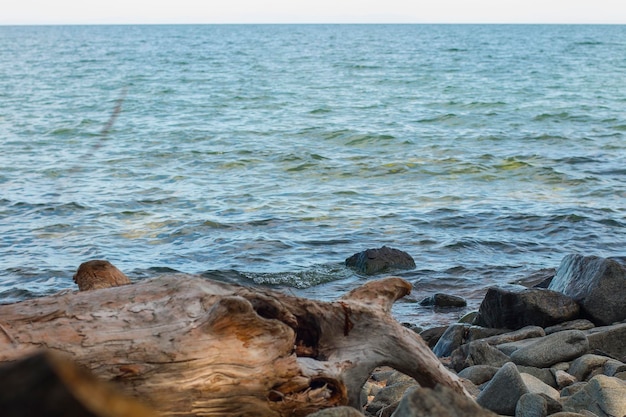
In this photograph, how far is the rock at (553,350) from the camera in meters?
5.73

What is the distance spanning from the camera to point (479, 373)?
5.54 meters

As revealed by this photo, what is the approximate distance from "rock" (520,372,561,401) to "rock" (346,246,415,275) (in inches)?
170

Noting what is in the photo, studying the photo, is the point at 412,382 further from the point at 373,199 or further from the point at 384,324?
the point at 373,199

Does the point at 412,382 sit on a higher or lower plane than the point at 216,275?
higher

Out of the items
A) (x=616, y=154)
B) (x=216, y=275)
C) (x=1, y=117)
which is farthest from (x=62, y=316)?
(x=1, y=117)

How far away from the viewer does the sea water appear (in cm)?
966

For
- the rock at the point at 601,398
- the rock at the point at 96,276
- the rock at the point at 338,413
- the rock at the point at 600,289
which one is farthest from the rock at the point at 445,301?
the rock at the point at 338,413

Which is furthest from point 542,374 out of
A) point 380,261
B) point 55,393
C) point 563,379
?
point 55,393

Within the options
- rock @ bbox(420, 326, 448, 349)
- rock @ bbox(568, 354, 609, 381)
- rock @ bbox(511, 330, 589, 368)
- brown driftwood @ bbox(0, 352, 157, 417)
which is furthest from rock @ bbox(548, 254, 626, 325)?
brown driftwood @ bbox(0, 352, 157, 417)

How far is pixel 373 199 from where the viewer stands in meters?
12.7

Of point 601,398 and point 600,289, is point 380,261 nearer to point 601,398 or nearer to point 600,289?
point 600,289

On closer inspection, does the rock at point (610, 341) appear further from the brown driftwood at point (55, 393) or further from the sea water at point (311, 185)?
the brown driftwood at point (55, 393)

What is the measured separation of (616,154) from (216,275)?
34.5 feet

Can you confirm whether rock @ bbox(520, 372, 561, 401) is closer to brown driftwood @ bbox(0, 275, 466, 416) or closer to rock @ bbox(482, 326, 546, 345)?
brown driftwood @ bbox(0, 275, 466, 416)
